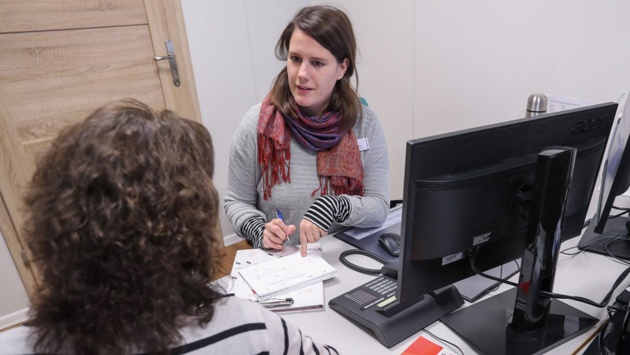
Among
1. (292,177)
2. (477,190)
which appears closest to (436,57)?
(292,177)

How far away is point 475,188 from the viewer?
0.72 meters

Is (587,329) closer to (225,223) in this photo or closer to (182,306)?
(182,306)

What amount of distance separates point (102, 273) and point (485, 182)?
2.11 feet

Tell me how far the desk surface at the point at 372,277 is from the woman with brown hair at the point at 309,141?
281mm

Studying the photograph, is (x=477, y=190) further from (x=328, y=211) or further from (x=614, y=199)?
(x=328, y=211)

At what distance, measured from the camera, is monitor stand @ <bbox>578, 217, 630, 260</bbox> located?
1.08 metres

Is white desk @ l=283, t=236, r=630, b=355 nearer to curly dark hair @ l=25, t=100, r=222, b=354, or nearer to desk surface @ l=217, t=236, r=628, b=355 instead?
desk surface @ l=217, t=236, r=628, b=355

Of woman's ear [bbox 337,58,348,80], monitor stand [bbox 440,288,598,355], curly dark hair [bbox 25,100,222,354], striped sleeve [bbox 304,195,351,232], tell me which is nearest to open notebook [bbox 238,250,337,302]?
striped sleeve [bbox 304,195,351,232]

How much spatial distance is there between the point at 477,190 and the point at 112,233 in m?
0.61

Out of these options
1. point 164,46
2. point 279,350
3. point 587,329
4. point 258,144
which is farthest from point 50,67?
point 587,329

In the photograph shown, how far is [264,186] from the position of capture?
4.72ft

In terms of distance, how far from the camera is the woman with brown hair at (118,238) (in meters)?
0.48

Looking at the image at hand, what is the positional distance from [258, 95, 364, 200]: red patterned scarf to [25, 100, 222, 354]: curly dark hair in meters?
0.83

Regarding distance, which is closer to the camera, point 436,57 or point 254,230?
point 254,230
